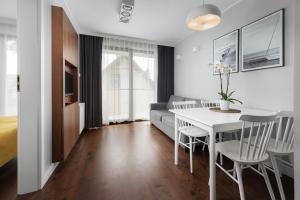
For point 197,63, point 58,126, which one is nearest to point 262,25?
point 197,63

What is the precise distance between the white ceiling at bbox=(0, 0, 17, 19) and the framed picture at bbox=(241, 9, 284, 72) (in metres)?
4.30

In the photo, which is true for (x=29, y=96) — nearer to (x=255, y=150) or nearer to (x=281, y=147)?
(x=255, y=150)

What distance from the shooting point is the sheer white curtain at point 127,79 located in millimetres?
4090

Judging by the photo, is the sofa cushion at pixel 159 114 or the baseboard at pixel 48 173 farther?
the sofa cushion at pixel 159 114

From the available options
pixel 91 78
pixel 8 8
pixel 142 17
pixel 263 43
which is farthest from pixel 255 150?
pixel 8 8

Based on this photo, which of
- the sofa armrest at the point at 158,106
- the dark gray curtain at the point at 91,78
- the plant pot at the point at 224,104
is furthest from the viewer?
the sofa armrest at the point at 158,106

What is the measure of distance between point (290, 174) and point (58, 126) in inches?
121

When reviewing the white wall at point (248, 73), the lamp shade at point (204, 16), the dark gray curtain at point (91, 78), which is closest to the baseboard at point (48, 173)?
the dark gray curtain at point (91, 78)

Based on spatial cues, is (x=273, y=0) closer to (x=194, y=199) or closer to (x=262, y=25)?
(x=262, y=25)

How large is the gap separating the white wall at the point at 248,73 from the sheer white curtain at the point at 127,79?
132 cm

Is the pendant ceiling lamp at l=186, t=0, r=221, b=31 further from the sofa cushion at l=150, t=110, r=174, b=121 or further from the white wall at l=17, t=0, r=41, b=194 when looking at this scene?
the sofa cushion at l=150, t=110, r=174, b=121

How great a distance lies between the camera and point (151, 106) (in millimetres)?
4195

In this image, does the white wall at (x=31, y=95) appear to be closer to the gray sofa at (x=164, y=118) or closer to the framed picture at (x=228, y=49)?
the gray sofa at (x=164, y=118)

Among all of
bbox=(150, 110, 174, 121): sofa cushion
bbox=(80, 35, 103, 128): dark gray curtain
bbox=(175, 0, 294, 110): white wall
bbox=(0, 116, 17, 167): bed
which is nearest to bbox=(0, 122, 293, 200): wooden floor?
bbox=(0, 116, 17, 167): bed
